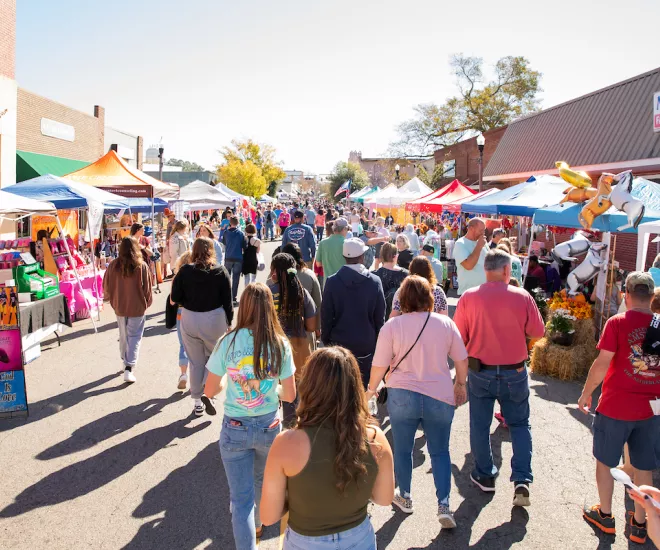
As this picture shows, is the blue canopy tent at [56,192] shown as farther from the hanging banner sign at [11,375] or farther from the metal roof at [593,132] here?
the metal roof at [593,132]

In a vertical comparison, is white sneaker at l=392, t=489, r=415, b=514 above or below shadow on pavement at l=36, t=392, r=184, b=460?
above

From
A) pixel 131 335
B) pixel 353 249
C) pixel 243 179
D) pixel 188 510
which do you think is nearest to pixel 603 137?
pixel 353 249

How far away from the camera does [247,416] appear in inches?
127

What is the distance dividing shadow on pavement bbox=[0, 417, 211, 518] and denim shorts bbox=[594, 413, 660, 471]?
2.99 meters

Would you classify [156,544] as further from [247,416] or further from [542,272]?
[542,272]

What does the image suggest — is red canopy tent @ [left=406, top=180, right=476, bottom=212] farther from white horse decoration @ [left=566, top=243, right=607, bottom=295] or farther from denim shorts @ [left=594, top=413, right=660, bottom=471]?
denim shorts @ [left=594, top=413, right=660, bottom=471]

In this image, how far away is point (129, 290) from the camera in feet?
22.6

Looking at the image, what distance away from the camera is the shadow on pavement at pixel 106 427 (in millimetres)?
5145

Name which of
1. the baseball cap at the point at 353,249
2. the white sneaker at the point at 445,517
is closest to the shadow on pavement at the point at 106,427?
the baseball cap at the point at 353,249

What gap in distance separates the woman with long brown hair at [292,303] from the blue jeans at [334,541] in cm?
Answer: 255

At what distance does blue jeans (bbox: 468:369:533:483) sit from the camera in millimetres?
4223

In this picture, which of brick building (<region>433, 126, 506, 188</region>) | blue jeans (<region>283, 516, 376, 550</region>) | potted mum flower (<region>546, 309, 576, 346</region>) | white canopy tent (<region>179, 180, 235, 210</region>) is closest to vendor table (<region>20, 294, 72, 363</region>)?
blue jeans (<region>283, 516, 376, 550</region>)

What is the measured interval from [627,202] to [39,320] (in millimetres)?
8315

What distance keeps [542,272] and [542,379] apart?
11.7 ft
